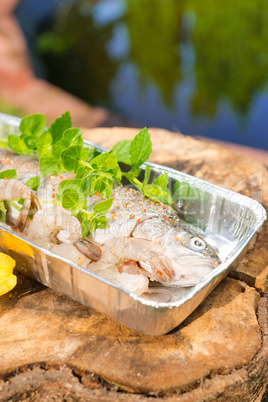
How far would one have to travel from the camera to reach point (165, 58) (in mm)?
6965

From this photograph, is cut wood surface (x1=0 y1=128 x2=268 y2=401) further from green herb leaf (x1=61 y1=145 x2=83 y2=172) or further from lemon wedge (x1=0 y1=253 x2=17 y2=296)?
green herb leaf (x1=61 y1=145 x2=83 y2=172)

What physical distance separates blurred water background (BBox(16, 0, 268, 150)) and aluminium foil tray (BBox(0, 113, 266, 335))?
3.61m

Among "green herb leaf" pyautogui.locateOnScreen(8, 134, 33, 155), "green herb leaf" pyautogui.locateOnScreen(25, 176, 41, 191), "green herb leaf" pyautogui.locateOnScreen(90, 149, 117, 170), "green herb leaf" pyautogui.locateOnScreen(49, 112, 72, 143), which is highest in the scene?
"green herb leaf" pyautogui.locateOnScreen(49, 112, 72, 143)

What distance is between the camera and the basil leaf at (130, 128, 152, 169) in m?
1.76

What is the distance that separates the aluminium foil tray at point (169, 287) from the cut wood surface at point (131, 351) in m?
0.07

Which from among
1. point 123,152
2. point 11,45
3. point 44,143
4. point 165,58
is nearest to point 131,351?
point 123,152

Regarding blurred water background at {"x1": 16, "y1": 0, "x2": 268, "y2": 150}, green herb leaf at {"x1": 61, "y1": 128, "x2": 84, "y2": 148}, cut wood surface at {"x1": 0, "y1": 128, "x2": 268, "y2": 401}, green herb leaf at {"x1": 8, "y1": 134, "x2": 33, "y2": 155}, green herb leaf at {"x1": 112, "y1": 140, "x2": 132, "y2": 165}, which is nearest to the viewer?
cut wood surface at {"x1": 0, "y1": 128, "x2": 268, "y2": 401}

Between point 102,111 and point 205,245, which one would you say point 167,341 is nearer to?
point 205,245

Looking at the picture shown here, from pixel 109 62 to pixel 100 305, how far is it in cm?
596

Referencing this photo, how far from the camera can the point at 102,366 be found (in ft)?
4.37

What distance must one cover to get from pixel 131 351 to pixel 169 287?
0.25 metres

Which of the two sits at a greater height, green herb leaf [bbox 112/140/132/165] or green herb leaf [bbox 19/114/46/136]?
green herb leaf [bbox 19/114/46/136]

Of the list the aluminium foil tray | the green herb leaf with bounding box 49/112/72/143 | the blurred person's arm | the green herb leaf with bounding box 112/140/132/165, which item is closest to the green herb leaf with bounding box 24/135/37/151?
the green herb leaf with bounding box 49/112/72/143

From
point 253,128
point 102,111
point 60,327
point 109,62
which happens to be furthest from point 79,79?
point 60,327
